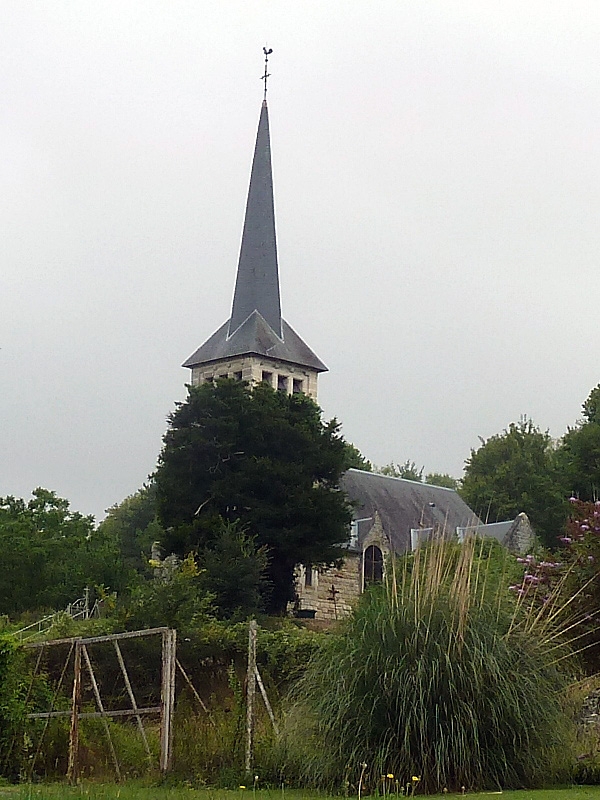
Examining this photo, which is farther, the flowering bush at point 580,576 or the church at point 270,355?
the church at point 270,355

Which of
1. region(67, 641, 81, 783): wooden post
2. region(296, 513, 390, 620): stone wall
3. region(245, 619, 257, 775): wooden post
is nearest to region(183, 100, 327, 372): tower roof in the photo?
region(296, 513, 390, 620): stone wall

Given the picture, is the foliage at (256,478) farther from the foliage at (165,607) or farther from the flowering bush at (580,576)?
the flowering bush at (580,576)

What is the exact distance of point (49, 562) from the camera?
135ft

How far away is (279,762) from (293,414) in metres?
34.1

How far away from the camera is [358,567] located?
52.5 metres

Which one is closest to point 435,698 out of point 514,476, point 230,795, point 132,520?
point 230,795

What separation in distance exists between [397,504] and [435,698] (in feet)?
155

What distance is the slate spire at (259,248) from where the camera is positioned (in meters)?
58.2

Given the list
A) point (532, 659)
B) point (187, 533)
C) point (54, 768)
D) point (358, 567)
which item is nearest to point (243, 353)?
point (358, 567)

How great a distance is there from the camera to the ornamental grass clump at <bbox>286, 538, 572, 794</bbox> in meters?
9.87

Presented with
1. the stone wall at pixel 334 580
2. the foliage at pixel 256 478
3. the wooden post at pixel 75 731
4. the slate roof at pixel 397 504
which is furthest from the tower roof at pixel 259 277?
the wooden post at pixel 75 731

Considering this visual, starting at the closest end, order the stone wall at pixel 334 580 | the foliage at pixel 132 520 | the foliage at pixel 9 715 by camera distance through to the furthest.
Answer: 1. the foliage at pixel 9 715
2. the stone wall at pixel 334 580
3. the foliage at pixel 132 520

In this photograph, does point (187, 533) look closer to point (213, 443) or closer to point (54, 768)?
point (213, 443)

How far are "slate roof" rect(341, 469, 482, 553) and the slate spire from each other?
383 inches
